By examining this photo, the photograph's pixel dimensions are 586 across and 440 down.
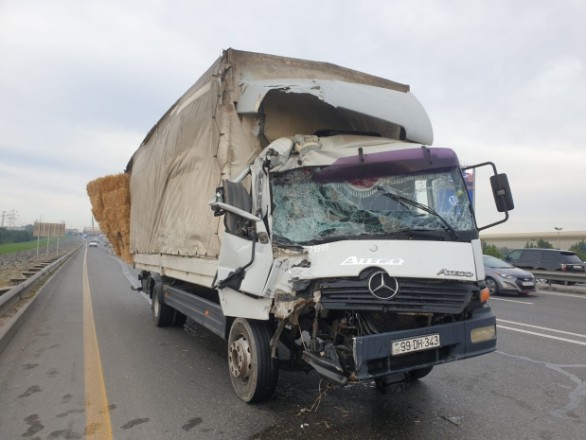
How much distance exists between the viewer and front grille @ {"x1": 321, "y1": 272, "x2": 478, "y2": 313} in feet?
11.3

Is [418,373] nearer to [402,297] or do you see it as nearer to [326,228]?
[402,297]

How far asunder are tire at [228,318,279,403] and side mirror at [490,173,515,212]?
8.88ft

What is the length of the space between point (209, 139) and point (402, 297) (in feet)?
9.76

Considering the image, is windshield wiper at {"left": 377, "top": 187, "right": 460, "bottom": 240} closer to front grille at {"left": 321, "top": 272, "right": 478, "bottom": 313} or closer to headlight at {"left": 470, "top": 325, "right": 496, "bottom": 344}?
front grille at {"left": 321, "top": 272, "right": 478, "bottom": 313}

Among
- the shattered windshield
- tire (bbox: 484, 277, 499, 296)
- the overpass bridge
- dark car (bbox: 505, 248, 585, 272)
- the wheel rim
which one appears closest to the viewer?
the shattered windshield

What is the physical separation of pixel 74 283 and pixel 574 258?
20.1 metres

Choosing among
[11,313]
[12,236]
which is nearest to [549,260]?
[11,313]

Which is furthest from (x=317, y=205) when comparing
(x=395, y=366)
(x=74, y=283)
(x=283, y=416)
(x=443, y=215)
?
(x=74, y=283)

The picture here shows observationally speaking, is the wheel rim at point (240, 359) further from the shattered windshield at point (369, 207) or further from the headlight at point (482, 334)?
the headlight at point (482, 334)

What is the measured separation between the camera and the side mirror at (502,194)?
14.9 feet

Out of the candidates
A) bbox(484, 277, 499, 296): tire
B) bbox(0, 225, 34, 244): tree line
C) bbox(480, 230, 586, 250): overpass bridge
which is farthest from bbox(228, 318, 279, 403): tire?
bbox(0, 225, 34, 244): tree line

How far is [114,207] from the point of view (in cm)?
1068

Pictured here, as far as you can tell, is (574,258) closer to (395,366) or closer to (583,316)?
(583,316)

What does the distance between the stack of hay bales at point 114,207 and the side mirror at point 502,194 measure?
27.3ft
